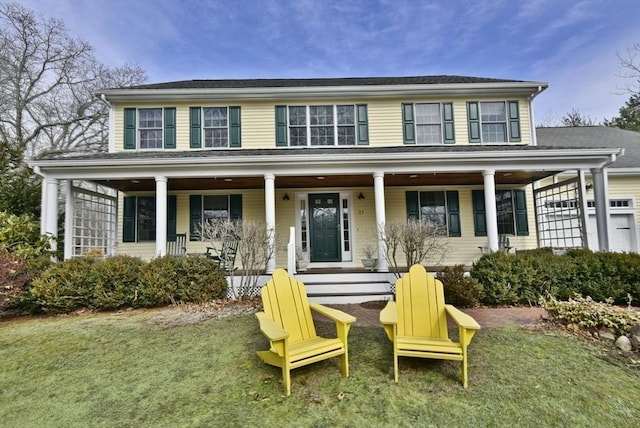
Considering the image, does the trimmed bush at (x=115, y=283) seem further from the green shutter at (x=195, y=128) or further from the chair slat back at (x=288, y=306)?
the green shutter at (x=195, y=128)

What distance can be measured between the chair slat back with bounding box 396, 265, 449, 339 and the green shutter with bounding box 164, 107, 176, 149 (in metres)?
8.36

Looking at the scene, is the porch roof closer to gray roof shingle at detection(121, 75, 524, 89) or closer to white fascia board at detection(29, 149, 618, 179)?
white fascia board at detection(29, 149, 618, 179)

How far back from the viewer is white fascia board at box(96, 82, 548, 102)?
9359mm

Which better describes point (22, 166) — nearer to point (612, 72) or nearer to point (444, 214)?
point (444, 214)

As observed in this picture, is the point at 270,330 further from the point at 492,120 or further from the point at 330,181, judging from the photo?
the point at 492,120

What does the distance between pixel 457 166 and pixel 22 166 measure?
1434cm

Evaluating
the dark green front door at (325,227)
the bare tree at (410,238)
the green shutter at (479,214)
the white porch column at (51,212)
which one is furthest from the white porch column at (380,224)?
the white porch column at (51,212)

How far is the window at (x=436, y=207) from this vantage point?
965 centimetres

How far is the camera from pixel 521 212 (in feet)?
31.4

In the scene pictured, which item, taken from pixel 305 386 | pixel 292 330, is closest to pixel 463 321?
pixel 305 386

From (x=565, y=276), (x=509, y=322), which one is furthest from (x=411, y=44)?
(x=509, y=322)

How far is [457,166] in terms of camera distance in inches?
308

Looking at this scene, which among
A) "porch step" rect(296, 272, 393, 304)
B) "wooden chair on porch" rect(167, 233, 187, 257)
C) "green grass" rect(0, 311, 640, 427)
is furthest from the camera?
"wooden chair on porch" rect(167, 233, 187, 257)

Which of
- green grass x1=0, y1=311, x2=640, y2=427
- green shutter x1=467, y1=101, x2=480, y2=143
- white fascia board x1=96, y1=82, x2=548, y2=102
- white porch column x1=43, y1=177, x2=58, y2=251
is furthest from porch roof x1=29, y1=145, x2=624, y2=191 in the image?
green grass x1=0, y1=311, x2=640, y2=427
